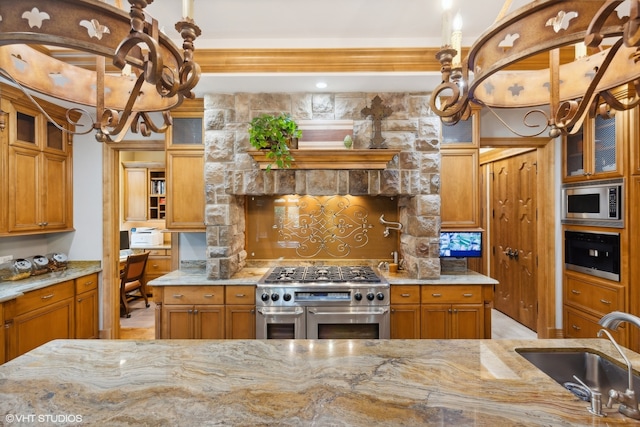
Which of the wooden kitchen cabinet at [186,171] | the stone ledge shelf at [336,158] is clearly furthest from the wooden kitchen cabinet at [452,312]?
the wooden kitchen cabinet at [186,171]

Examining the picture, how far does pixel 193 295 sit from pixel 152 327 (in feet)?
6.51

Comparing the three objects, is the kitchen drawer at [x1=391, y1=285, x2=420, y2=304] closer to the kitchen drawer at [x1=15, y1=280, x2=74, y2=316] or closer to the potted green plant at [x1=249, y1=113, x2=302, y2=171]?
the potted green plant at [x1=249, y1=113, x2=302, y2=171]

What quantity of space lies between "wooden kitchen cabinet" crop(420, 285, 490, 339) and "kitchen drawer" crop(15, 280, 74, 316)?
133 inches

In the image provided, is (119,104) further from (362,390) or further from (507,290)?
(507,290)

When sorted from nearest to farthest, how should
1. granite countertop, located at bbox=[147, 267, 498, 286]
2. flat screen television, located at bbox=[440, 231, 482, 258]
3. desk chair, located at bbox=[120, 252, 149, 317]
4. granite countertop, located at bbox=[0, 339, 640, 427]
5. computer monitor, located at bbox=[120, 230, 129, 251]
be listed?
granite countertop, located at bbox=[0, 339, 640, 427] → granite countertop, located at bbox=[147, 267, 498, 286] → flat screen television, located at bbox=[440, 231, 482, 258] → desk chair, located at bbox=[120, 252, 149, 317] → computer monitor, located at bbox=[120, 230, 129, 251]

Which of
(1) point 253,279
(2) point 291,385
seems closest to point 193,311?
(1) point 253,279

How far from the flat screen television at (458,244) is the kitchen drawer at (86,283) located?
3708 mm

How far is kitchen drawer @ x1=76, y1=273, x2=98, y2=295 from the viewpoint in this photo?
3412 millimetres

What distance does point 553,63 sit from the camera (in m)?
1.13

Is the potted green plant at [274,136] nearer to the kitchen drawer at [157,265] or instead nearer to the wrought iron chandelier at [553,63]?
the wrought iron chandelier at [553,63]

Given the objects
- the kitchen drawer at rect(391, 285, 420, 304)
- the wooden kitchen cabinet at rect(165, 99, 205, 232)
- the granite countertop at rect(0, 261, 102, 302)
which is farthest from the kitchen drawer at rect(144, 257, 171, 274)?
the kitchen drawer at rect(391, 285, 420, 304)

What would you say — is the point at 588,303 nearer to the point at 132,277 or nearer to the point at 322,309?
the point at 322,309

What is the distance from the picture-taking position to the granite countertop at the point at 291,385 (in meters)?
1.01

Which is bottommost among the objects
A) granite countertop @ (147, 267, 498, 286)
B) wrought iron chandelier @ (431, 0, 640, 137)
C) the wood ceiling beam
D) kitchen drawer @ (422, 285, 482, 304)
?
kitchen drawer @ (422, 285, 482, 304)
